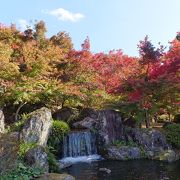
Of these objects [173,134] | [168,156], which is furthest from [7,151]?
[173,134]

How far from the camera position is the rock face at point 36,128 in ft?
44.2

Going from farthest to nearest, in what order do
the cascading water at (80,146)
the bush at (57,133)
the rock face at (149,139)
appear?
the rock face at (149,139), the cascading water at (80,146), the bush at (57,133)

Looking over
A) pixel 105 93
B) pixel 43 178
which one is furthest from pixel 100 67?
pixel 43 178

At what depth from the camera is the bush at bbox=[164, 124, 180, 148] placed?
751 inches

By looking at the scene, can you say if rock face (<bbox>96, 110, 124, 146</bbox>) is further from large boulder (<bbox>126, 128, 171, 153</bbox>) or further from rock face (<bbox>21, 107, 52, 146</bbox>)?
rock face (<bbox>21, 107, 52, 146</bbox>)

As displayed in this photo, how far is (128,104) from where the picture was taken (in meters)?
19.0

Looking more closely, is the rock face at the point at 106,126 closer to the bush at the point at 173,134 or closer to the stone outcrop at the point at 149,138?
the stone outcrop at the point at 149,138

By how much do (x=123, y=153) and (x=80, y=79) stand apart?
581cm

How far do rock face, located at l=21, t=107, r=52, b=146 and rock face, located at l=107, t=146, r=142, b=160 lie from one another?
4.35 metres

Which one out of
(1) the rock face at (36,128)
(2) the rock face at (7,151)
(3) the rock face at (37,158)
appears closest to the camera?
(2) the rock face at (7,151)

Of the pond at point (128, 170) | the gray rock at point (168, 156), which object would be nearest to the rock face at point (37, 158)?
the pond at point (128, 170)

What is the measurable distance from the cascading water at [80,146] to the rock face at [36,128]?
3.50m

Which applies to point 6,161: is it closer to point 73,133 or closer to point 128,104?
point 73,133

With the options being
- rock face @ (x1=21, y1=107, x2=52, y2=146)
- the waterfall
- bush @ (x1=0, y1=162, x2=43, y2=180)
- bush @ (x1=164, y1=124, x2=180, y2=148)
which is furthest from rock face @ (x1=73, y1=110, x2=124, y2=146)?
bush @ (x1=0, y1=162, x2=43, y2=180)
